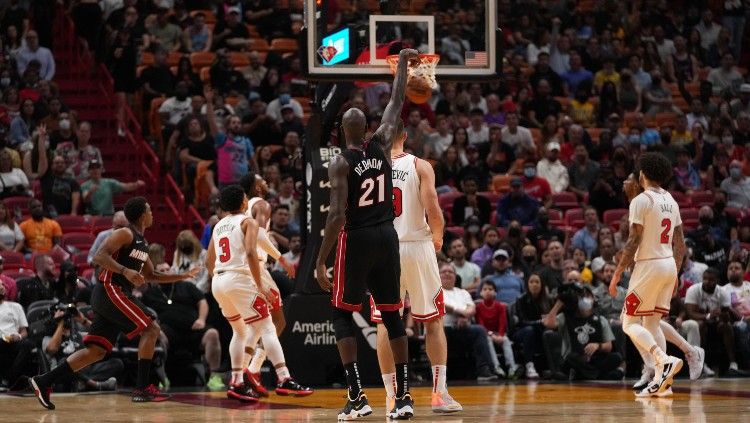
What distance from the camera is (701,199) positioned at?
21688mm

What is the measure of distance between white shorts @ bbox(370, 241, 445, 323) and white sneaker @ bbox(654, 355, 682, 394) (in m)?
2.68

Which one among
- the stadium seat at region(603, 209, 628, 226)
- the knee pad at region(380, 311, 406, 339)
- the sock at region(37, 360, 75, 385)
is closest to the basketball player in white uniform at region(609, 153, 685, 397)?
the knee pad at region(380, 311, 406, 339)

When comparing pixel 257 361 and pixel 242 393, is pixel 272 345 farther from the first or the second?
pixel 242 393

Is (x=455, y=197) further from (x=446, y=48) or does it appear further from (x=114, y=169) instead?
(x=114, y=169)

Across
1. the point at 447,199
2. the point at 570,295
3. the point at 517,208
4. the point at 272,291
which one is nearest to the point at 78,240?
the point at 447,199

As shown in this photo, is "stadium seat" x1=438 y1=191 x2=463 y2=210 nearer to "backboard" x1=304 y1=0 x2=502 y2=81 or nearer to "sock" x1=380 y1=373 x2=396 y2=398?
"backboard" x1=304 y1=0 x2=502 y2=81

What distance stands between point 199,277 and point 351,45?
4282mm

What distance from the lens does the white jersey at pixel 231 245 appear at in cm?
1312

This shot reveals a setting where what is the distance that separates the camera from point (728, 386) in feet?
48.2

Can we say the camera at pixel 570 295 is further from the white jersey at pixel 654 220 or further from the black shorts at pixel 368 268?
the black shorts at pixel 368 268

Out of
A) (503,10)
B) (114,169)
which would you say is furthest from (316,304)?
(503,10)

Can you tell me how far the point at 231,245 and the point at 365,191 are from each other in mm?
3145

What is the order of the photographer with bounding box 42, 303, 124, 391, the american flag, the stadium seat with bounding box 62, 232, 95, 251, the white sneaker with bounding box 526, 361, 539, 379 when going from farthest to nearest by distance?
1. the stadium seat with bounding box 62, 232, 95, 251
2. the white sneaker with bounding box 526, 361, 539, 379
3. the photographer with bounding box 42, 303, 124, 391
4. the american flag

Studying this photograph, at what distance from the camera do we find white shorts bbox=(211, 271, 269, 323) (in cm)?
1317
